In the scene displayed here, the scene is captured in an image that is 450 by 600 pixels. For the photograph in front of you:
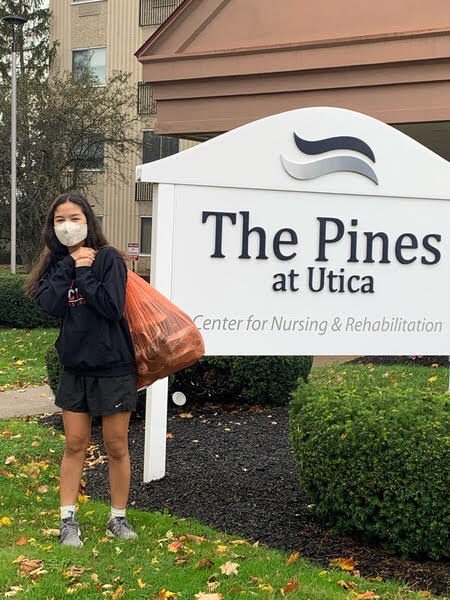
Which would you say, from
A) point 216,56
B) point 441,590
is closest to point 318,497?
point 441,590

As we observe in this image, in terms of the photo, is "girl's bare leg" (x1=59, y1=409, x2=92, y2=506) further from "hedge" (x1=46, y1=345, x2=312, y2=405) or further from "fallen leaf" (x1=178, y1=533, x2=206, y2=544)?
"hedge" (x1=46, y1=345, x2=312, y2=405)

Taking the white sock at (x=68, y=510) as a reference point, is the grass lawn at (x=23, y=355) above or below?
below

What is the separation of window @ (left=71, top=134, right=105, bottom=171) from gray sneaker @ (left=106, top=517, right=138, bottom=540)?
23.1 metres

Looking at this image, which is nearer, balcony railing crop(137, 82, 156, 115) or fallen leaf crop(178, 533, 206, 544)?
fallen leaf crop(178, 533, 206, 544)

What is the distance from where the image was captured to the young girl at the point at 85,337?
13.5ft

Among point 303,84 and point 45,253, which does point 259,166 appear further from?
point 303,84

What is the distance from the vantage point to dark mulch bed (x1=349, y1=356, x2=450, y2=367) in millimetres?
10672

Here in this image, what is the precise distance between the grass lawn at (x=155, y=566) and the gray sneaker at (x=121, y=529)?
4 centimetres

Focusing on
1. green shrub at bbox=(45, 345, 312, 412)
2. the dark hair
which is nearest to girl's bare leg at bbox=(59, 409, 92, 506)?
the dark hair

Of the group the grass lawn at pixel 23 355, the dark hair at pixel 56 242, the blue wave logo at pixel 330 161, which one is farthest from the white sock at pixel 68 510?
the grass lawn at pixel 23 355

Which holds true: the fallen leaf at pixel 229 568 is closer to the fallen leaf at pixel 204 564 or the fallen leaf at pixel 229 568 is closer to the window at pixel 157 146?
the fallen leaf at pixel 204 564

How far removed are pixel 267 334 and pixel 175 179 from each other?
1.18m

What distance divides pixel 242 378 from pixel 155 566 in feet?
12.0

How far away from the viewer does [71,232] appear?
4.20m
